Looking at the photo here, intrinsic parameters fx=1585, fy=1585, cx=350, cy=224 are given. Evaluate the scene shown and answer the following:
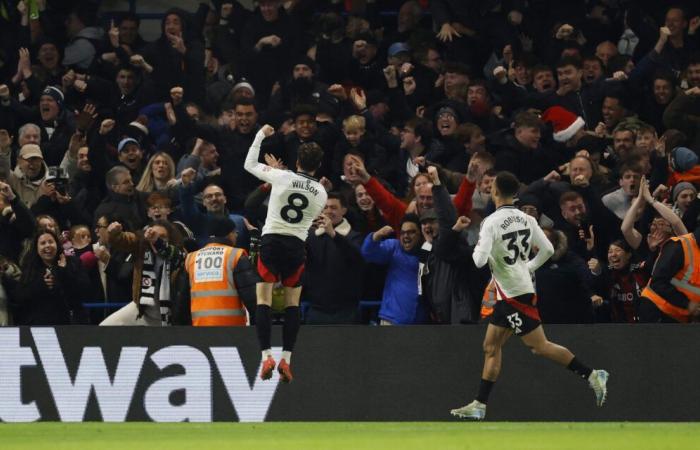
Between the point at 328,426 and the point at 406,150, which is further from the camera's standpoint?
the point at 406,150

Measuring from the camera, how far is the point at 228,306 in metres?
15.4

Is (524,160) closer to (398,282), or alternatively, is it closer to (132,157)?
(398,282)

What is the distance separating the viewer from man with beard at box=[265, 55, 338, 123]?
770 inches

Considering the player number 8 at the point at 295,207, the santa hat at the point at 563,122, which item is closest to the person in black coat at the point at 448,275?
the player number 8 at the point at 295,207

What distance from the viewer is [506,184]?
13867 mm

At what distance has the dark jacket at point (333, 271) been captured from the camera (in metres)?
16.0

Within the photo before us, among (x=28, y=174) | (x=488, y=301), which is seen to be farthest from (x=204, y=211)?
(x=488, y=301)

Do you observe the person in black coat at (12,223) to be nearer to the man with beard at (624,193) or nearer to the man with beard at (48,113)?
the man with beard at (48,113)

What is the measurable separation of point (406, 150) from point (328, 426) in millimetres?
5046

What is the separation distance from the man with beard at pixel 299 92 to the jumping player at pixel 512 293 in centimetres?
569

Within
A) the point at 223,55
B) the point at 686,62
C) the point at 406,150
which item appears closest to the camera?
the point at 406,150

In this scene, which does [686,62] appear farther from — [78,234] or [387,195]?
[78,234]

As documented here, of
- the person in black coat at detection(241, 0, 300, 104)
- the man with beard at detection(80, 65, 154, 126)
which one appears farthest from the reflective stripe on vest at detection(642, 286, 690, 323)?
the man with beard at detection(80, 65, 154, 126)

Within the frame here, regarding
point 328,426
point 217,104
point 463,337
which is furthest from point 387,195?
point 217,104
